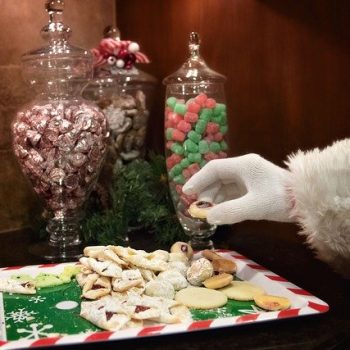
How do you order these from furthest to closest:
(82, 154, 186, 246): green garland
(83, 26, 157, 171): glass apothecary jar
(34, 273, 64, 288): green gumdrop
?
(83, 26, 157, 171): glass apothecary jar, (82, 154, 186, 246): green garland, (34, 273, 64, 288): green gumdrop

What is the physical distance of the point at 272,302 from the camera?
759 millimetres

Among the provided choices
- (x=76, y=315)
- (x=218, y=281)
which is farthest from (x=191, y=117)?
(x=76, y=315)

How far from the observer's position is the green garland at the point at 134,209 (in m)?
1.15

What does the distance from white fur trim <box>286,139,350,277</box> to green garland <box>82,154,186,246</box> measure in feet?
1.31

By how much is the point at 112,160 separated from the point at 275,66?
0.40 meters

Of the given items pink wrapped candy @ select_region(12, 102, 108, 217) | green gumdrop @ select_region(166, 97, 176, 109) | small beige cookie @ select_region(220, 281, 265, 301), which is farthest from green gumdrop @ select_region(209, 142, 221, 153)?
small beige cookie @ select_region(220, 281, 265, 301)

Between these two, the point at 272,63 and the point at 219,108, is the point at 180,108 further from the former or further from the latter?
the point at 272,63

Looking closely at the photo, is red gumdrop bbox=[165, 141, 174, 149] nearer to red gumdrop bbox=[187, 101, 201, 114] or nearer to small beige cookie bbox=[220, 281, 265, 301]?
red gumdrop bbox=[187, 101, 201, 114]

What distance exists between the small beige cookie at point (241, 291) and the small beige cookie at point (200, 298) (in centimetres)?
1

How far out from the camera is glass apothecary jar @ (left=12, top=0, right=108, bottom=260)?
41.2 inches

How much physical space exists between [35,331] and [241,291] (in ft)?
0.94

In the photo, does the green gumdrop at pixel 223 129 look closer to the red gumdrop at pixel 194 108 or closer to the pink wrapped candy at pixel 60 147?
the red gumdrop at pixel 194 108

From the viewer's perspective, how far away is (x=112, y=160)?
128 cm

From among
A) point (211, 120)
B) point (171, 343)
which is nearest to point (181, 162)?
point (211, 120)
